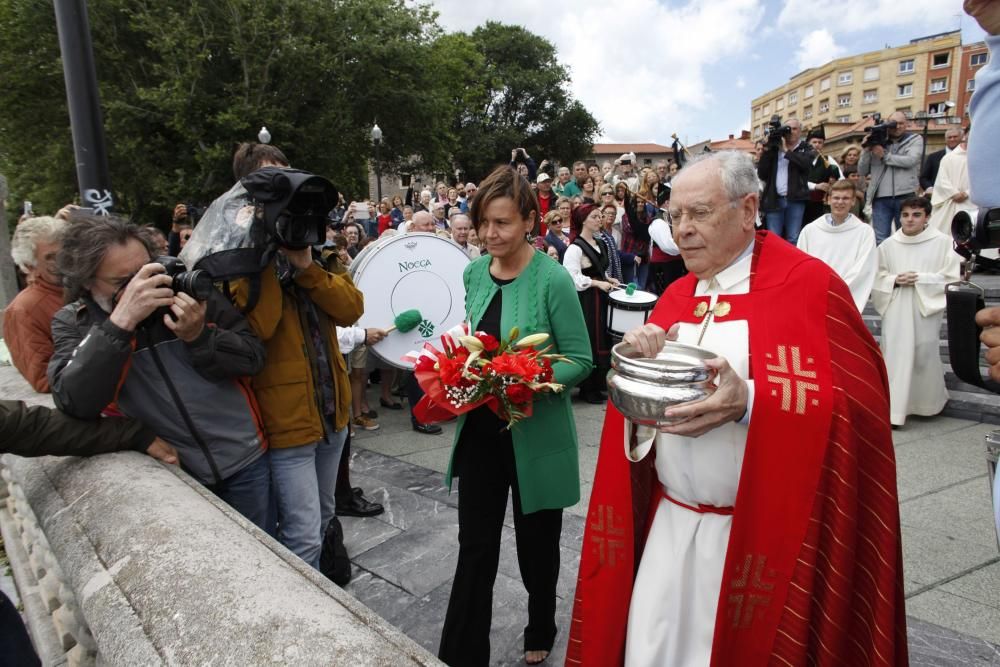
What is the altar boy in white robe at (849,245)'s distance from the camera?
6055 millimetres

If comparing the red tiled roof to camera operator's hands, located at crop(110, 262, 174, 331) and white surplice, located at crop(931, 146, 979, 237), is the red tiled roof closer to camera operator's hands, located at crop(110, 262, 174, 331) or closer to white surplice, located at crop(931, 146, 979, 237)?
white surplice, located at crop(931, 146, 979, 237)

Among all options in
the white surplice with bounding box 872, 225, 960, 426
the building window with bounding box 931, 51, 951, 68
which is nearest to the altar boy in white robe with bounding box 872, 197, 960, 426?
the white surplice with bounding box 872, 225, 960, 426

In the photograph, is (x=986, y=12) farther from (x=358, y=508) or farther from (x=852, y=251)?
(x=852, y=251)

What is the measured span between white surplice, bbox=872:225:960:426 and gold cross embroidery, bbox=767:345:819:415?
5.21 metres

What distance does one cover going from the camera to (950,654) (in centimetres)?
259

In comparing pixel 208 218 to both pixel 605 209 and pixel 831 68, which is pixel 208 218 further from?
pixel 831 68

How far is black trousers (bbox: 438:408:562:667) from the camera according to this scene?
2445 mm

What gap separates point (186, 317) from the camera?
1988mm

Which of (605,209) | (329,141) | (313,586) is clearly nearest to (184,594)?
(313,586)

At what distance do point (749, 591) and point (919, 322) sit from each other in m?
5.70

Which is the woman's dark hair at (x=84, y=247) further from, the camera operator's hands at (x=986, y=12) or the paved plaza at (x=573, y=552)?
the camera operator's hands at (x=986, y=12)

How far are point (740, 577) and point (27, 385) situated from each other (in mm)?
3428

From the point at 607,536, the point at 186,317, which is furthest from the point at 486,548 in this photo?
the point at 186,317

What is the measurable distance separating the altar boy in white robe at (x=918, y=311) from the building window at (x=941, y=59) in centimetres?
9201
